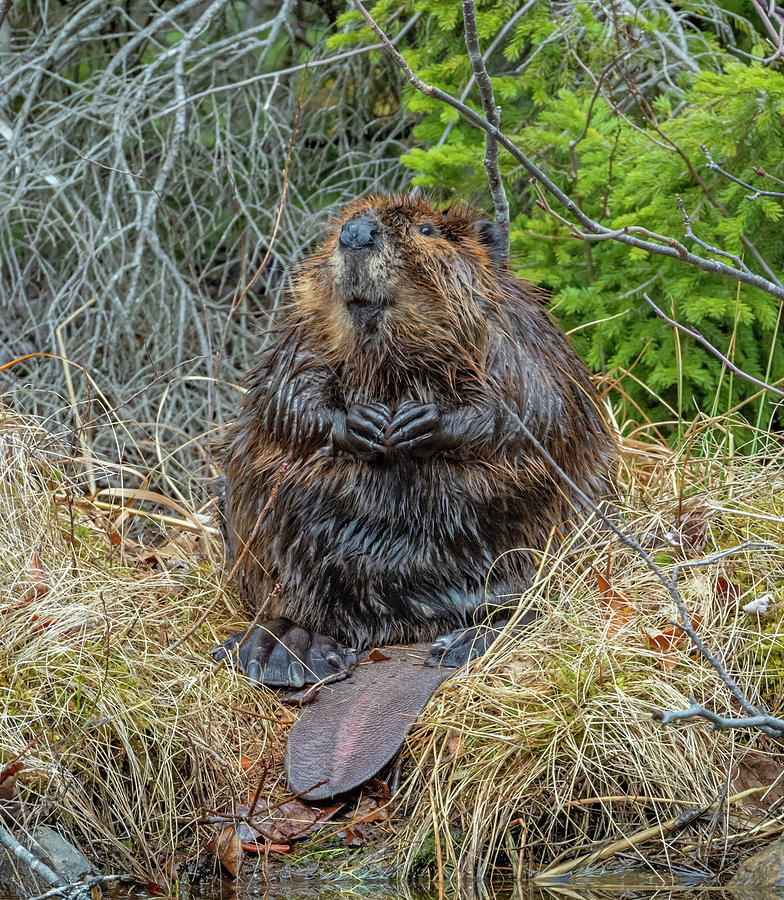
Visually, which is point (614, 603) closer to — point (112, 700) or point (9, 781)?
point (112, 700)

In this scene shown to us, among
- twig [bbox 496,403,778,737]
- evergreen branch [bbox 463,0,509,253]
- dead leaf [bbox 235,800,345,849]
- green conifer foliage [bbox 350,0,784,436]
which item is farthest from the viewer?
green conifer foliage [bbox 350,0,784,436]

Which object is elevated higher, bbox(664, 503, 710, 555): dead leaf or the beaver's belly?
the beaver's belly

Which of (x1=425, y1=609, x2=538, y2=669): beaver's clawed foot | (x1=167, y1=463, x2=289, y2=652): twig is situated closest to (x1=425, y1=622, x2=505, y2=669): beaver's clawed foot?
(x1=425, y1=609, x2=538, y2=669): beaver's clawed foot

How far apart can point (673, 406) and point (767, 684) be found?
1.77m

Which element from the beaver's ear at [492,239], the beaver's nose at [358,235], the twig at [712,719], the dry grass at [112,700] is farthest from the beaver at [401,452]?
the twig at [712,719]

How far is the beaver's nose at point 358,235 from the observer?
3.02 metres

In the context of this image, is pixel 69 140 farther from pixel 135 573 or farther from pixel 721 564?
pixel 721 564

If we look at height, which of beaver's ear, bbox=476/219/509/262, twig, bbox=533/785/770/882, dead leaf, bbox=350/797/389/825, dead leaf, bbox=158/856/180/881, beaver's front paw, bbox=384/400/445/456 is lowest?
twig, bbox=533/785/770/882

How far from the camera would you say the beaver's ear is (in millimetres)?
3424

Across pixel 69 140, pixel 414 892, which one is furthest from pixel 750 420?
pixel 69 140

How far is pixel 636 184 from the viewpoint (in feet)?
13.4

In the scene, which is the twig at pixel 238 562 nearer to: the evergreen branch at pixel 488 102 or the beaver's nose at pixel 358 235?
the beaver's nose at pixel 358 235

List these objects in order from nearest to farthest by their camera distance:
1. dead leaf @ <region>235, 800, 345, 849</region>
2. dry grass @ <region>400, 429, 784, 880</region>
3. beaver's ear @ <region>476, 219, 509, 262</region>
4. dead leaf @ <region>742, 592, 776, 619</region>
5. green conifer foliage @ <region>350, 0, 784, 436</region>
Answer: dry grass @ <region>400, 429, 784, 880</region> → dead leaf @ <region>235, 800, 345, 849</region> → dead leaf @ <region>742, 592, 776, 619</region> → beaver's ear @ <region>476, 219, 509, 262</region> → green conifer foliage @ <region>350, 0, 784, 436</region>

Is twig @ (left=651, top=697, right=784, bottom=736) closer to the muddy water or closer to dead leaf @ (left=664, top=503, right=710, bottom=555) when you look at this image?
the muddy water
